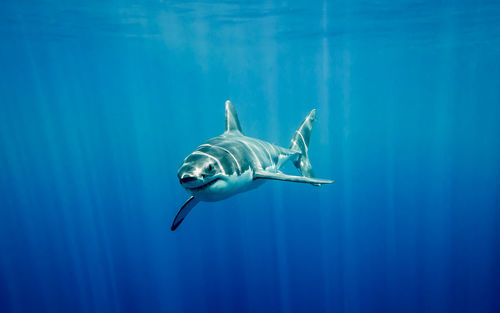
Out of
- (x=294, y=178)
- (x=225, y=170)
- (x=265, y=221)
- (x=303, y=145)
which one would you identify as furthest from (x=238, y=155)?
(x=265, y=221)

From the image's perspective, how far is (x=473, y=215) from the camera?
21.0 metres

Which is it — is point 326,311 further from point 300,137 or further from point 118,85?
point 118,85

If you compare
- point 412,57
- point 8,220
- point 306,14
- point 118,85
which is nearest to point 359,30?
point 306,14

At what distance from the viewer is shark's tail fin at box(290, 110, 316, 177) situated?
8023 mm

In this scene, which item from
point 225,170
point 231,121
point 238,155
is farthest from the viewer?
point 231,121

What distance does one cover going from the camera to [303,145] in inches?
327

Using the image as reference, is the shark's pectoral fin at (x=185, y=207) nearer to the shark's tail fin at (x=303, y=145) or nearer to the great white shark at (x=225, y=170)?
the great white shark at (x=225, y=170)

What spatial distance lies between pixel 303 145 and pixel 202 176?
5519 mm

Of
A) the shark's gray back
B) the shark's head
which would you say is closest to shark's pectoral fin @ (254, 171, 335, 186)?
the shark's gray back

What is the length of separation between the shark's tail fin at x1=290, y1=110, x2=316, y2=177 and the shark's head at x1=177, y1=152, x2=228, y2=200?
4.55 meters

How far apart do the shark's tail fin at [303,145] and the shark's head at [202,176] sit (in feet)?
14.9

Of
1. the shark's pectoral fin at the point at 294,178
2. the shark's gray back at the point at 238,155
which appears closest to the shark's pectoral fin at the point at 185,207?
the shark's gray back at the point at 238,155

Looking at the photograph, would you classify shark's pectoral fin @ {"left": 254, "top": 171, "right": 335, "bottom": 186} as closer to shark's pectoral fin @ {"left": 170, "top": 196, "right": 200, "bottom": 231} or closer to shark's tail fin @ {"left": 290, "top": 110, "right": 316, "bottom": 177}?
shark's pectoral fin @ {"left": 170, "top": 196, "right": 200, "bottom": 231}

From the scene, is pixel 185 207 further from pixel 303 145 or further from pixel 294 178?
pixel 303 145
